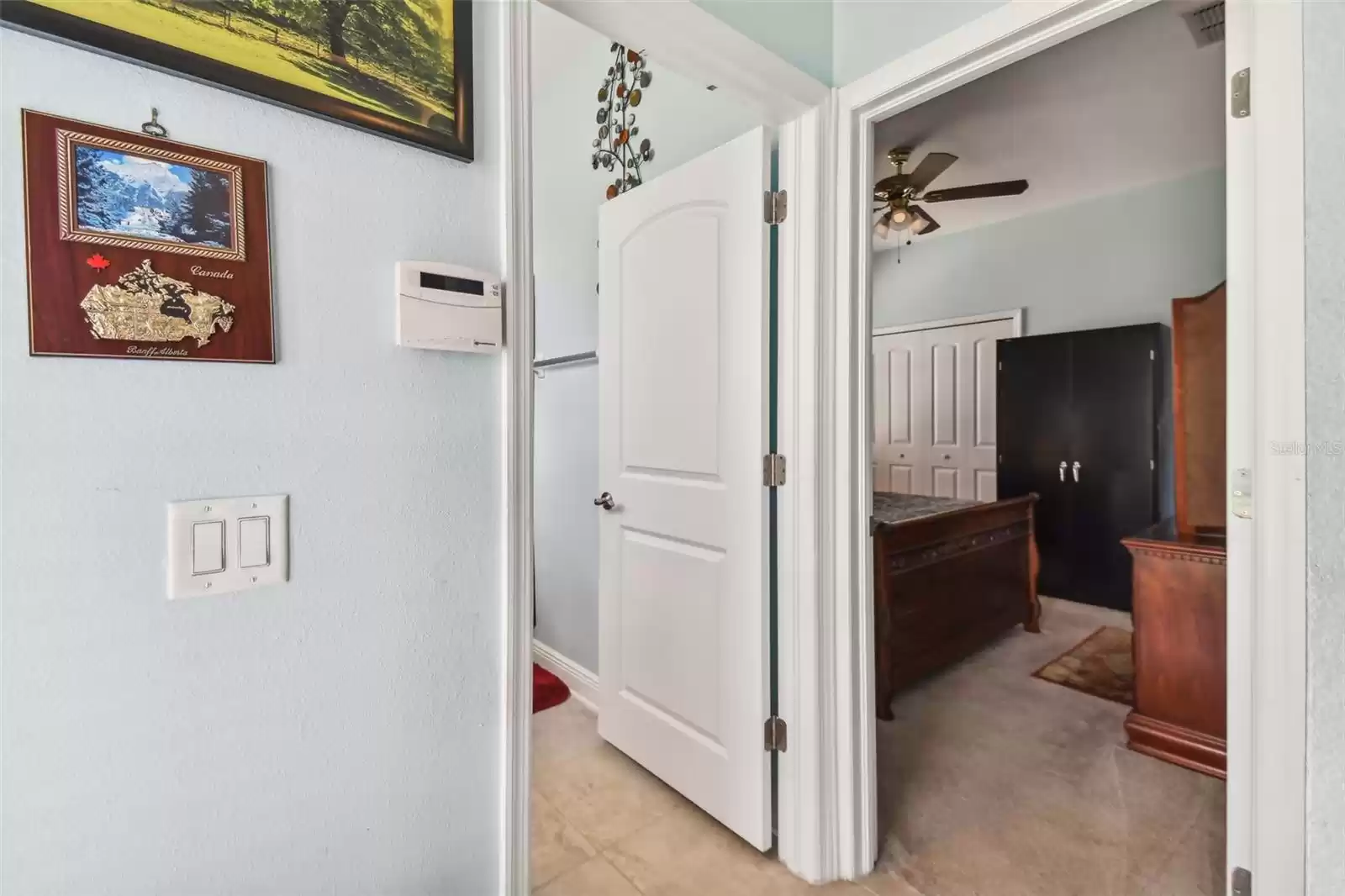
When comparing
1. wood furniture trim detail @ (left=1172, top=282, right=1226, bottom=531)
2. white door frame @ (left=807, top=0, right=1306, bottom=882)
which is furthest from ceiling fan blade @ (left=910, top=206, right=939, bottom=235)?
white door frame @ (left=807, top=0, right=1306, bottom=882)

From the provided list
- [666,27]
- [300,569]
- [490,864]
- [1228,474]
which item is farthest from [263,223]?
[1228,474]

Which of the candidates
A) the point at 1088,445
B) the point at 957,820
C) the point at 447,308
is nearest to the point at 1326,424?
the point at 447,308

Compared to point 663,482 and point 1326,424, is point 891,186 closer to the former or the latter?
point 663,482

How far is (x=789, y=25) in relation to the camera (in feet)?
5.07

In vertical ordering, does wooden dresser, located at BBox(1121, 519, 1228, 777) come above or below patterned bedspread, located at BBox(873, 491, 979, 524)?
below

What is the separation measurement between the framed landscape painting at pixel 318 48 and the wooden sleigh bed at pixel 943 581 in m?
2.14

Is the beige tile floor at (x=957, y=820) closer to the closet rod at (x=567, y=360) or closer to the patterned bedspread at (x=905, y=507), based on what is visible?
the patterned bedspread at (x=905, y=507)

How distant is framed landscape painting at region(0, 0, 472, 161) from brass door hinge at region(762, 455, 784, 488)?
1.05 metres

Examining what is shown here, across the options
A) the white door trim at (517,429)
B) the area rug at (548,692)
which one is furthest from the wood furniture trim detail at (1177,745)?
the white door trim at (517,429)

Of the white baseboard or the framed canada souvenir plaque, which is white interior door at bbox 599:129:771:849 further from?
the framed canada souvenir plaque

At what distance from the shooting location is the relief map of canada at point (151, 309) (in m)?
0.70

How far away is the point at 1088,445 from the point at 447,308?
4501 millimetres

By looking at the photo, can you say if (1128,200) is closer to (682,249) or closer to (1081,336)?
(1081,336)

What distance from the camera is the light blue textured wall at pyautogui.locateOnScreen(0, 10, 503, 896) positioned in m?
0.68
